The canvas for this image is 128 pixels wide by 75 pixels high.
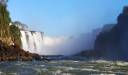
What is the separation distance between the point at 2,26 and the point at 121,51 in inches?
2303

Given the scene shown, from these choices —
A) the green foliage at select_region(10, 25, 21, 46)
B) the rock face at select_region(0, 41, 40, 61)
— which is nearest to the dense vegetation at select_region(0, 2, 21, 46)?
the green foliage at select_region(10, 25, 21, 46)

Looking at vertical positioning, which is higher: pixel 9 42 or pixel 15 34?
pixel 15 34

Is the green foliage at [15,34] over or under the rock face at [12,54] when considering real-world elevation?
over

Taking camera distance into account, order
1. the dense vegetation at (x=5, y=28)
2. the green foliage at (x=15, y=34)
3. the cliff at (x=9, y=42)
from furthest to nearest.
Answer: the green foliage at (x=15, y=34)
the dense vegetation at (x=5, y=28)
the cliff at (x=9, y=42)

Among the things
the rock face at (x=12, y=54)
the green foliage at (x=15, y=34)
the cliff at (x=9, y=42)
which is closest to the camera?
the rock face at (x=12, y=54)

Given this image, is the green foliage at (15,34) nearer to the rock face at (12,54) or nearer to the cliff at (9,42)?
the cliff at (9,42)

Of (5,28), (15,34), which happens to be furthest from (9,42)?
(15,34)

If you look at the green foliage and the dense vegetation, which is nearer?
the dense vegetation

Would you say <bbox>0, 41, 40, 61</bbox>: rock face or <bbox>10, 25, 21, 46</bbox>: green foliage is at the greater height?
<bbox>10, 25, 21, 46</bbox>: green foliage

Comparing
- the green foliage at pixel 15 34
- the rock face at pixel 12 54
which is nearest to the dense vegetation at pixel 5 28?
the green foliage at pixel 15 34

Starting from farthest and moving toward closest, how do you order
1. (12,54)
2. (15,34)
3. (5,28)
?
(15,34), (5,28), (12,54)

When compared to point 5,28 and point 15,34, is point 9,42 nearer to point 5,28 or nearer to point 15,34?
point 5,28

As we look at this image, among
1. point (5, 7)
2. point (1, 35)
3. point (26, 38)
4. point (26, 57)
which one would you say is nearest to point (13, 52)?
point (26, 57)

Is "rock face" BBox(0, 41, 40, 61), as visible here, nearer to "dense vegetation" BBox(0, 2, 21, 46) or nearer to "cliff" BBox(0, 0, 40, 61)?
"cliff" BBox(0, 0, 40, 61)
